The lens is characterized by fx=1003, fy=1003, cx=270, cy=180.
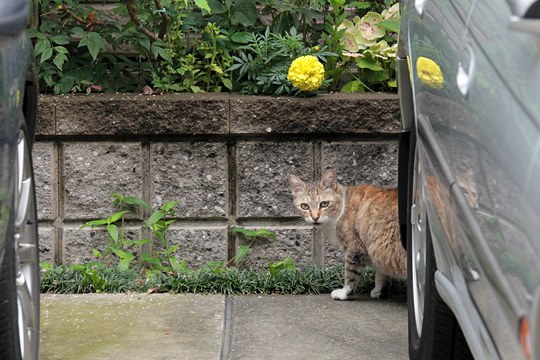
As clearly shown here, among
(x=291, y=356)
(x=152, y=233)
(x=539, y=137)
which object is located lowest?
(x=291, y=356)

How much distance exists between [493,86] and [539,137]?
358 mm

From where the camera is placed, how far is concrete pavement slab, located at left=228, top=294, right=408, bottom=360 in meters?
4.52

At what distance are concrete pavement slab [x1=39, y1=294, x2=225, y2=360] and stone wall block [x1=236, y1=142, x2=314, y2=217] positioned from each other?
73 cm

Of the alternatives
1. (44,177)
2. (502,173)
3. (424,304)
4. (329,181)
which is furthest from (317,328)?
(502,173)

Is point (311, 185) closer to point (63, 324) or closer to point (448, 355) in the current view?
point (63, 324)

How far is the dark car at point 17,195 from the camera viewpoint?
2783mm

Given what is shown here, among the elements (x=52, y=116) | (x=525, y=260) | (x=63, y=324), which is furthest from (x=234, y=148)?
(x=525, y=260)

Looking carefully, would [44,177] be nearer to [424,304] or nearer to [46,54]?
[46,54]

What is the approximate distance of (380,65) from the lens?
6.11 metres

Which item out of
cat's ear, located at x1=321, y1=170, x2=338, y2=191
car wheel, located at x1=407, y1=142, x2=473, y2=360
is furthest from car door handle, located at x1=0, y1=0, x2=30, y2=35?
cat's ear, located at x1=321, y1=170, x2=338, y2=191

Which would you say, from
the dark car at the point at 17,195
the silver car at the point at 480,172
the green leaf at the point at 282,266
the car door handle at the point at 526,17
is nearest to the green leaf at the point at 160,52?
the green leaf at the point at 282,266

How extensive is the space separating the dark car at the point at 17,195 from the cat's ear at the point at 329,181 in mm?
2083

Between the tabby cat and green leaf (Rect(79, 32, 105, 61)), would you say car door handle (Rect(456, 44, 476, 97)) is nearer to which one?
the tabby cat

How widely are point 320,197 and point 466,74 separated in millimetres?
3138
